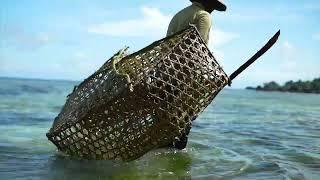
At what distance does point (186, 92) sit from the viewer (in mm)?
6461

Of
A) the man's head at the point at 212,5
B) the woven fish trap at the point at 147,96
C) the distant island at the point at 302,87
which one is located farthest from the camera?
the distant island at the point at 302,87

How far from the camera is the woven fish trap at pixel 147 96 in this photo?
626 centimetres

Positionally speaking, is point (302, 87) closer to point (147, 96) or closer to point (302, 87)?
point (302, 87)

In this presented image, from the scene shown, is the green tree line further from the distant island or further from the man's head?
the man's head

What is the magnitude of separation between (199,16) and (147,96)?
1.50 metres

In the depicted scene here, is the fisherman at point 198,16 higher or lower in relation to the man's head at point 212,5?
lower

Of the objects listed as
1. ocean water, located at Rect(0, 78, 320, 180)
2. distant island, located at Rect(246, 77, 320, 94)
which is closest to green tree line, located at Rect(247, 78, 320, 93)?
distant island, located at Rect(246, 77, 320, 94)

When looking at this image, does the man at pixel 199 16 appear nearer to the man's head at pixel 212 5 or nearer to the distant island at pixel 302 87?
the man's head at pixel 212 5

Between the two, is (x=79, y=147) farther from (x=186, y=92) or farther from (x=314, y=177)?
(x=314, y=177)

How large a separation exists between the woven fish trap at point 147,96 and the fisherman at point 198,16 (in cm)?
38

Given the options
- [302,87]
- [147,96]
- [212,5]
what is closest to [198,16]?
[212,5]

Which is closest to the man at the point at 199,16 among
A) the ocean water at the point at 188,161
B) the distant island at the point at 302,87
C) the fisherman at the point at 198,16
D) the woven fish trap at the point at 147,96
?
the fisherman at the point at 198,16

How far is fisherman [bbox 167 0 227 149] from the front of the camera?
6.96 metres

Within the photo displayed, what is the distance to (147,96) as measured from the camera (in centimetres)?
621
